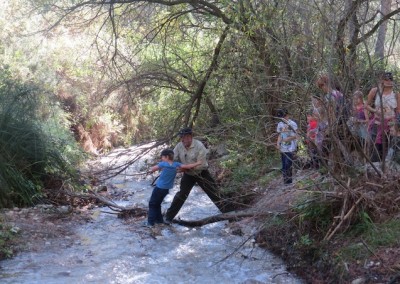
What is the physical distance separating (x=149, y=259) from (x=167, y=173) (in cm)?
183

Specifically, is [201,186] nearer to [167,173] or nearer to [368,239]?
[167,173]

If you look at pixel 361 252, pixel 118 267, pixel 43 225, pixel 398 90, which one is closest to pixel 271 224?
pixel 361 252

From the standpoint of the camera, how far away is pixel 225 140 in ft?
35.1

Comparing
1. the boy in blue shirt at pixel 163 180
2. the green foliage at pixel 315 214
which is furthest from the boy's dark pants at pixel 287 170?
the boy in blue shirt at pixel 163 180

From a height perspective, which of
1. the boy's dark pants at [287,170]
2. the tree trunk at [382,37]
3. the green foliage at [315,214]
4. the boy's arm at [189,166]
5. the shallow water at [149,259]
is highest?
the tree trunk at [382,37]

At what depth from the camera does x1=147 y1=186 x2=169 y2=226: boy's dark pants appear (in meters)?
9.05

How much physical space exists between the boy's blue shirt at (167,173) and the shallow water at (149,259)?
0.74 m

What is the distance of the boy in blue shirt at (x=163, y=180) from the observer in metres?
8.80

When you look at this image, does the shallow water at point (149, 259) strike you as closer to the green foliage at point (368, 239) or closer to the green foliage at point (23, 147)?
the green foliage at point (368, 239)

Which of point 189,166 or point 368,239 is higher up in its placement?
point 189,166

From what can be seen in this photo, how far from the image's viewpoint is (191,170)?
8953 mm

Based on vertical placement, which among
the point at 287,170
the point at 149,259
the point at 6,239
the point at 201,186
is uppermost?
the point at 287,170

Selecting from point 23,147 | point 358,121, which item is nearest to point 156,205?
point 23,147

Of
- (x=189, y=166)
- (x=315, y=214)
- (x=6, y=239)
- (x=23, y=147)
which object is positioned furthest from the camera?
(x=23, y=147)
